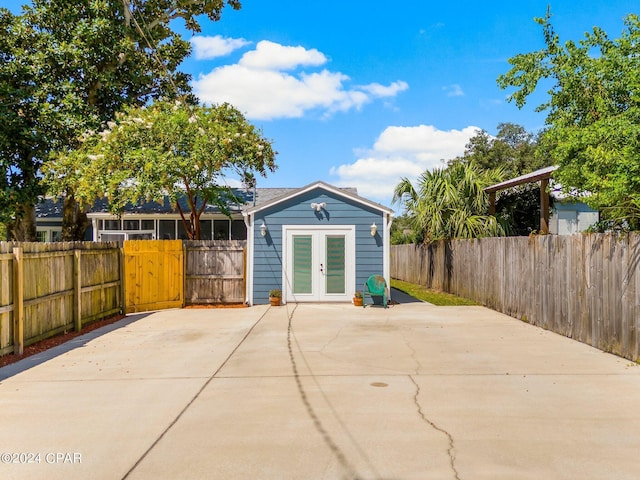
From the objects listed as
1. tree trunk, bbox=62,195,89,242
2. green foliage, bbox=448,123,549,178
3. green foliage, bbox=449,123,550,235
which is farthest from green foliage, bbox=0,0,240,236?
green foliage, bbox=448,123,549,178

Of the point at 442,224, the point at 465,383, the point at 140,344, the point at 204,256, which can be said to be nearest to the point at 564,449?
the point at 465,383

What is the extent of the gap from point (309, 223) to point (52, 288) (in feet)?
23.1

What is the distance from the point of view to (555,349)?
7.62 m

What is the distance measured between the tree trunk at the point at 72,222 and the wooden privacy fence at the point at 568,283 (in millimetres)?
14219

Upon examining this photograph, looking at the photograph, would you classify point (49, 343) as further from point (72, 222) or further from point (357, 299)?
point (72, 222)

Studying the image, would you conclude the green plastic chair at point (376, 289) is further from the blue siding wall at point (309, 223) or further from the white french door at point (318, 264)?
the white french door at point (318, 264)

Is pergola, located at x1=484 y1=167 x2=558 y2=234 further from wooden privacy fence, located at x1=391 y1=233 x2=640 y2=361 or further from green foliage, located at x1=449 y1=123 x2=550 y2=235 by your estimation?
wooden privacy fence, located at x1=391 y1=233 x2=640 y2=361

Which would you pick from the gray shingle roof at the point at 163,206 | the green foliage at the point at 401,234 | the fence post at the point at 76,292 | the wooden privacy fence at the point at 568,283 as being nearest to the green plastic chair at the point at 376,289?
the wooden privacy fence at the point at 568,283

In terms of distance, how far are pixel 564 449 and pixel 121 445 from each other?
355 centimetres

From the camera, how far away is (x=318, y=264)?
1392 centimetres

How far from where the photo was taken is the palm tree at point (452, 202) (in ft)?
54.7

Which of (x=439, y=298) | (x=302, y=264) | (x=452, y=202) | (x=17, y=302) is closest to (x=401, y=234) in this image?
(x=452, y=202)

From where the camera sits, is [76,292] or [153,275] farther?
[153,275]

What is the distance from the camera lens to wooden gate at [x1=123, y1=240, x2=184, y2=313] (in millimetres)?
12484
